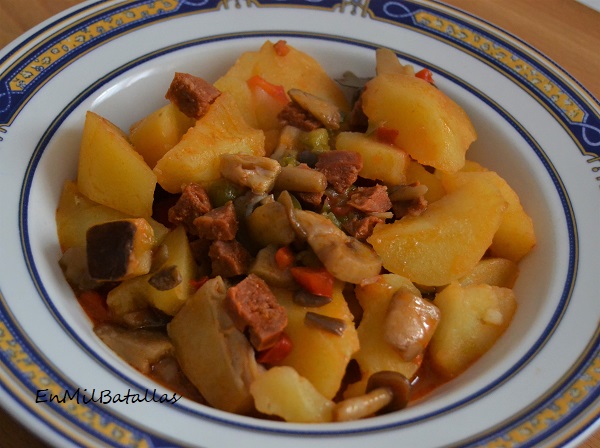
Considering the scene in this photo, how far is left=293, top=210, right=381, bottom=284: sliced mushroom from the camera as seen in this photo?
8.09 feet

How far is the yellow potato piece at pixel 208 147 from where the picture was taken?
8.84 feet

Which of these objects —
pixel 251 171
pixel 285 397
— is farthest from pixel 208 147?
pixel 285 397

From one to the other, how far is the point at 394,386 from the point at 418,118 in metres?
1.21

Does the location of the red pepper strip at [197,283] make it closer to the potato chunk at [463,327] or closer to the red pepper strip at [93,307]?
the red pepper strip at [93,307]

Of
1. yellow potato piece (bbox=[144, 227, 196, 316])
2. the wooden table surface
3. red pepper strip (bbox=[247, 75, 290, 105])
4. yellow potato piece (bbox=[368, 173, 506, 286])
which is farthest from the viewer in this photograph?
the wooden table surface

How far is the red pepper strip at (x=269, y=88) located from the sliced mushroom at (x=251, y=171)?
580 millimetres

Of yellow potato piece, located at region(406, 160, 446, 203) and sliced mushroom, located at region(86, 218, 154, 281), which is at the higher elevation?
yellow potato piece, located at region(406, 160, 446, 203)

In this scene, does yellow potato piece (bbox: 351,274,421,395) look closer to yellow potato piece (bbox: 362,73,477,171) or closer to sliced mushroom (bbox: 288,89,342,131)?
yellow potato piece (bbox: 362,73,477,171)

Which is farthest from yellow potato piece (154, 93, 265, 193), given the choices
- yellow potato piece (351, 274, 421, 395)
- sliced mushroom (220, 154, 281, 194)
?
yellow potato piece (351, 274, 421, 395)

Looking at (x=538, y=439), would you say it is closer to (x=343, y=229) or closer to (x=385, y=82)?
(x=343, y=229)

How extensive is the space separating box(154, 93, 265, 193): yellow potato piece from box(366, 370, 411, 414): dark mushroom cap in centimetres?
105

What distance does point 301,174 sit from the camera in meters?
2.75

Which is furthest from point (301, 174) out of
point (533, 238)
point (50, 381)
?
point (50, 381)

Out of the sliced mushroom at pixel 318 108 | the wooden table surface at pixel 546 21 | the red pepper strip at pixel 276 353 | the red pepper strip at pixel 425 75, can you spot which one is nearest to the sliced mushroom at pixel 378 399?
the red pepper strip at pixel 276 353
